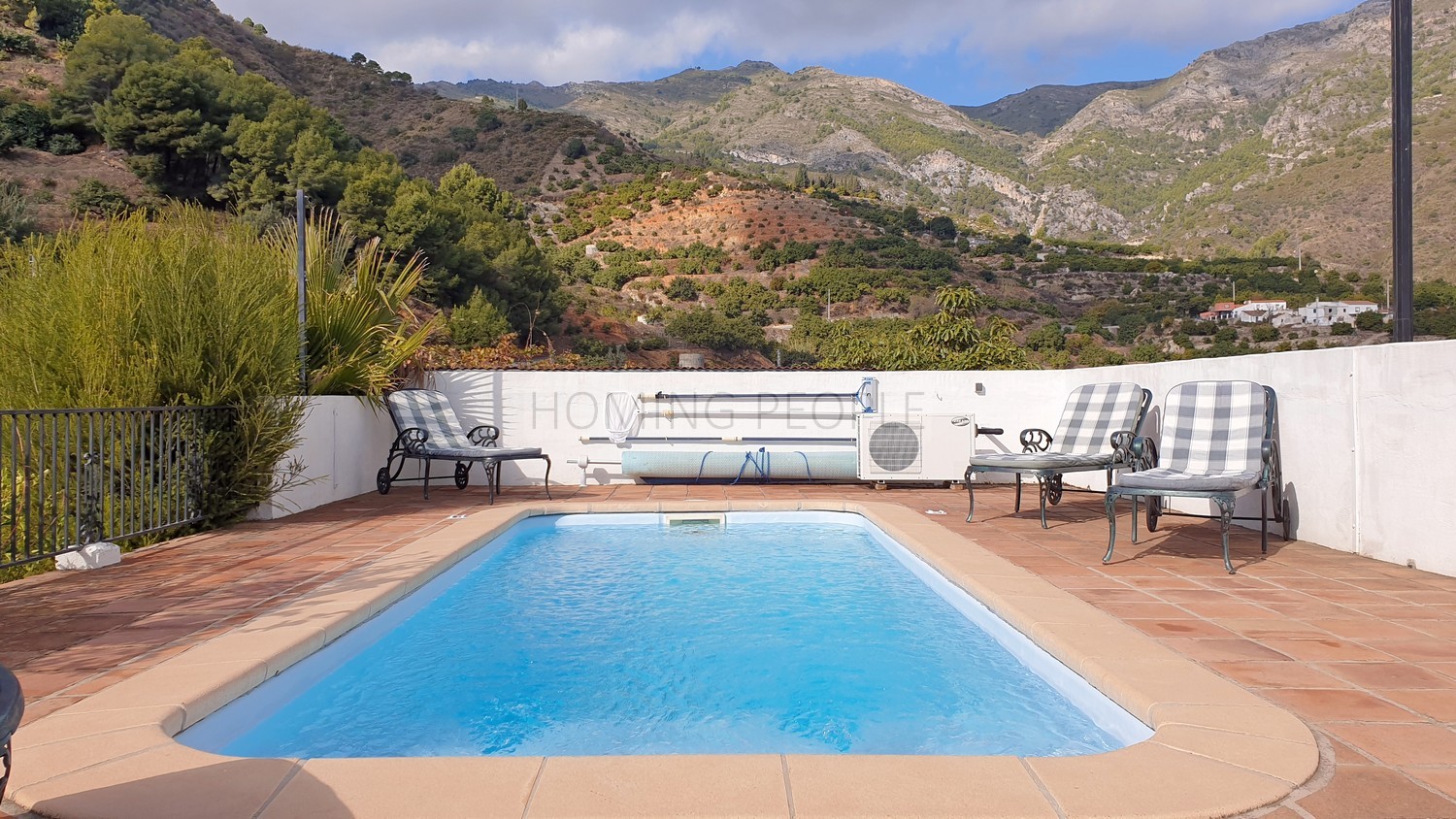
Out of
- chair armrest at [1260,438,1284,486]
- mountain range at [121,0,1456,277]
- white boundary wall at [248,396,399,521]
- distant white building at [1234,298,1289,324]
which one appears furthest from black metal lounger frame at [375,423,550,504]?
distant white building at [1234,298,1289,324]

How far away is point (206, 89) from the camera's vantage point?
22.8 metres

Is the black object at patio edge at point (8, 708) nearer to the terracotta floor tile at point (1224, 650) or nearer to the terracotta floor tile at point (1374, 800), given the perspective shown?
the terracotta floor tile at point (1374, 800)

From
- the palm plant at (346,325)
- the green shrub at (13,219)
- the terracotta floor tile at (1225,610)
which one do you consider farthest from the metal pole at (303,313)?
the green shrub at (13,219)

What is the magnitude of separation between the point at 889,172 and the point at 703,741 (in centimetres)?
6964

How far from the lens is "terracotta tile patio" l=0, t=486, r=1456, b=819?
6.37 feet

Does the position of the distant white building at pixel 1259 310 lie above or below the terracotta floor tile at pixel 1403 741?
above

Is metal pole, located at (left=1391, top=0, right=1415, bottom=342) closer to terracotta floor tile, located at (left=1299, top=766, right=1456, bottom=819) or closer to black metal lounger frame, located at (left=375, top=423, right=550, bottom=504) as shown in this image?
terracotta floor tile, located at (left=1299, top=766, right=1456, bottom=819)

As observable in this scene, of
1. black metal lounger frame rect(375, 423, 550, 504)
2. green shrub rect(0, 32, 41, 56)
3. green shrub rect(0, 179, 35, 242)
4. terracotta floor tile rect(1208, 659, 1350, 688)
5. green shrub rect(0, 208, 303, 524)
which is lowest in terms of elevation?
terracotta floor tile rect(1208, 659, 1350, 688)

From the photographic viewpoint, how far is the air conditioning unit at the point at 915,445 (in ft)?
23.9

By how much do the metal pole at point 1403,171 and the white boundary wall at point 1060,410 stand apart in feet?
0.80

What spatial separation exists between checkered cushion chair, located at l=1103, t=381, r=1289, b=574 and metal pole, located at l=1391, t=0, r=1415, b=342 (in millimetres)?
677

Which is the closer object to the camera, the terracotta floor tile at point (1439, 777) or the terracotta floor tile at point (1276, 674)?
the terracotta floor tile at point (1439, 777)

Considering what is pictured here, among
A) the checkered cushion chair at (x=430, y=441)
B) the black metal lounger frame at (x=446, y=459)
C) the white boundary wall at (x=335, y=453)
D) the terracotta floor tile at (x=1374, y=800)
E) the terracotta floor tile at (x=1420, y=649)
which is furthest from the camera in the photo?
the checkered cushion chair at (x=430, y=441)

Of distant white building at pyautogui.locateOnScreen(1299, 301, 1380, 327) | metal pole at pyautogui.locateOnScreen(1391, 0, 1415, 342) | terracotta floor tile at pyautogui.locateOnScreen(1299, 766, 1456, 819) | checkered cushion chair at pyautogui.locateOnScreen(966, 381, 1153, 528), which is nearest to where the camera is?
terracotta floor tile at pyautogui.locateOnScreen(1299, 766, 1456, 819)
